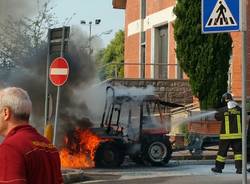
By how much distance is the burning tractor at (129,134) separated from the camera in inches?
628

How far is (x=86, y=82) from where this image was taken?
18547 millimetres

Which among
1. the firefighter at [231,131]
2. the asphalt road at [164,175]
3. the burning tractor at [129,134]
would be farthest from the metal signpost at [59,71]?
the firefighter at [231,131]

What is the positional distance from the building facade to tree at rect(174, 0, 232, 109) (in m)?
2.65

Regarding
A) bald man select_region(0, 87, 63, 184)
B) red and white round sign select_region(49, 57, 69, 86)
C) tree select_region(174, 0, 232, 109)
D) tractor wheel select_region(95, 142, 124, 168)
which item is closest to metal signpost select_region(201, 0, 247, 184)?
bald man select_region(0, 87, 63, 184)

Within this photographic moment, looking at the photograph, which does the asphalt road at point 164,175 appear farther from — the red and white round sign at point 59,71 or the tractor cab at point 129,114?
the red and white round sign at point 59,71

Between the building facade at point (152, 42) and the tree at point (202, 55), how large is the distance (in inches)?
104

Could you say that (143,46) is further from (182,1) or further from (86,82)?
(86,82)

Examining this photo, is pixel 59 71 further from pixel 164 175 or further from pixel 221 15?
pixel 221 15

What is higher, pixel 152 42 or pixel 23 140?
pixel 152 42

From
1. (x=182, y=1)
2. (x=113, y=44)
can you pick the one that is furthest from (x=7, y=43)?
(x=113, y=44)

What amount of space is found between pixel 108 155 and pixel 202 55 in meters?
9.65

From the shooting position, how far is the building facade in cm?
3238

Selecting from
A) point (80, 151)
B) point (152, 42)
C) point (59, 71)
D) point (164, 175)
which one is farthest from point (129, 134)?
point (152, 42)

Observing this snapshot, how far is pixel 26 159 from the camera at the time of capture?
12.0ft
